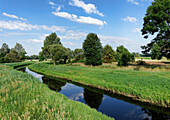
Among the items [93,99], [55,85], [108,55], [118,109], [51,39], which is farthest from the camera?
[51,39]

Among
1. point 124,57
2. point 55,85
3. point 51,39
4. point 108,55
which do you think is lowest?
point 55,85

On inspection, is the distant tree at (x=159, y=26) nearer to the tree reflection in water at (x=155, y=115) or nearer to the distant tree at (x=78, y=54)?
the tree reflection in water at (x=155, y=115)

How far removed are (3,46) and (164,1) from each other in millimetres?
123196

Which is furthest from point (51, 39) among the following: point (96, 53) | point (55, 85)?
point (55, 85)

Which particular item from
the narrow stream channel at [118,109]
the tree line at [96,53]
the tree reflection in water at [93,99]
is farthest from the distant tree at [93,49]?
the narrow stream channel at [118,109]

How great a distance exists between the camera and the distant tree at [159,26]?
68.1ft

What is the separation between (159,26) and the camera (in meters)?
21.7

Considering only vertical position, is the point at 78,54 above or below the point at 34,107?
above

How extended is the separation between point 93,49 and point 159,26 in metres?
21.3

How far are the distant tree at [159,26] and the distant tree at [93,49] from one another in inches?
708

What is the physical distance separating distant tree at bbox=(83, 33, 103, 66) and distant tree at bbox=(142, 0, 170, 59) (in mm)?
17991

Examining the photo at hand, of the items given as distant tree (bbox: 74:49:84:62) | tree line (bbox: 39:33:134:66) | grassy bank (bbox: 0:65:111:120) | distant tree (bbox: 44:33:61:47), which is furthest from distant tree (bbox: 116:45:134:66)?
distant tree (bbox: 44:33:61:47)

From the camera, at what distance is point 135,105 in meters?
10.3

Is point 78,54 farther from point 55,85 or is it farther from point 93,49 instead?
point 55,85
